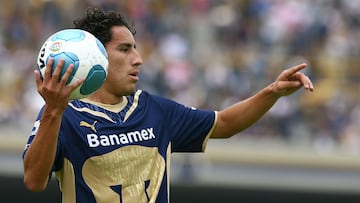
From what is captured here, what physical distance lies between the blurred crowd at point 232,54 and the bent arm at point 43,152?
26.9 feet

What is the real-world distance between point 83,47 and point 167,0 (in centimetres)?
1124

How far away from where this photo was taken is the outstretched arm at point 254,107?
5988mm

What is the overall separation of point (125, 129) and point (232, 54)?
8808 millimetres

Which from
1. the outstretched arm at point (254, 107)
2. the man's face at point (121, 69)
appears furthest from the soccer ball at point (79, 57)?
the outstretched arm at point (254, 107)

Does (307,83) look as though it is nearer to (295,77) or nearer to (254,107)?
(295,77)

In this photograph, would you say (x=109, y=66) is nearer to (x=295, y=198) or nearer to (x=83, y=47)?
(x=83, y=47)

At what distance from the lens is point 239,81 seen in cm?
1412

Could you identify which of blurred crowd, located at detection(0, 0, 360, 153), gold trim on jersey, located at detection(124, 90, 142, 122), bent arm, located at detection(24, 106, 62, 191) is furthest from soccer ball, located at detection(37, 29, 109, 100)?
blurred crowd, located at detection(0, 0, 360, 153)

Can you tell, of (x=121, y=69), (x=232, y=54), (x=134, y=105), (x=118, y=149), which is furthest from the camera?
(x=232, y=54)

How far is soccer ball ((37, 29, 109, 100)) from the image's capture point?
5121 mm

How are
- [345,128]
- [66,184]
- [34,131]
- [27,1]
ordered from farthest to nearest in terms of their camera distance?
[27,1] → [345,128] → [66,184] → [34,131]

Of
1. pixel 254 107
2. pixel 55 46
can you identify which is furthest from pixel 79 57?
pixel 254 107

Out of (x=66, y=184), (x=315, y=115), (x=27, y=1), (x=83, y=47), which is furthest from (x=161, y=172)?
(x=27, y=1)

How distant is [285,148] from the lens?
1298 cm
